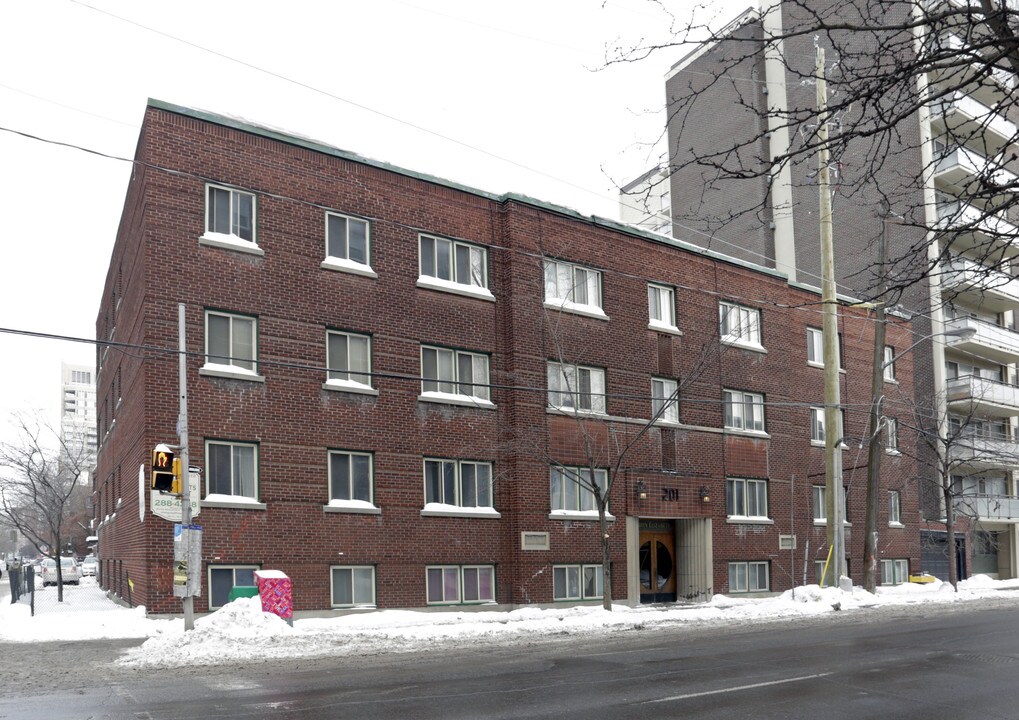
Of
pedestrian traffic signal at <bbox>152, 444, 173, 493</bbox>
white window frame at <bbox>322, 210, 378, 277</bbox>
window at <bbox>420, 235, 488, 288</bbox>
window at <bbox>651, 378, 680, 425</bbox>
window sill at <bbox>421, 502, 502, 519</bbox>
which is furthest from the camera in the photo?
window at <bbox>651, 378, 680, 425</bbox>

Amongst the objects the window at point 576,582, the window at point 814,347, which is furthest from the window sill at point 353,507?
the window at point 814,347

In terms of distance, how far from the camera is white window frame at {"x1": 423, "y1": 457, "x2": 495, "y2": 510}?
24.6 metres

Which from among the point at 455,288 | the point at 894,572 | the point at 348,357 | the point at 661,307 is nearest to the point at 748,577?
the point at 661,307

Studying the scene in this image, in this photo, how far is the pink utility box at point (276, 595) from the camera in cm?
1945

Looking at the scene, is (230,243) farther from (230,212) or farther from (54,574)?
(54,574)

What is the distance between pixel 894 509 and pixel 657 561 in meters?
12.9

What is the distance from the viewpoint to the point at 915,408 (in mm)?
38656

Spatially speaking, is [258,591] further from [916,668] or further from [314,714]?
[916,668]

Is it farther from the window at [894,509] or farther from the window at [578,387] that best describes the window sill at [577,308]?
the window at [894,509]

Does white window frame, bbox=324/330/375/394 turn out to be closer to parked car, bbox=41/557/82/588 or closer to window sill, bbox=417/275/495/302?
window sill, bbox=417/275/495/302

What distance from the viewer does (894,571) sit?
37344 millimetres

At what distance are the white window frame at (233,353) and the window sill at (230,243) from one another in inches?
57.0

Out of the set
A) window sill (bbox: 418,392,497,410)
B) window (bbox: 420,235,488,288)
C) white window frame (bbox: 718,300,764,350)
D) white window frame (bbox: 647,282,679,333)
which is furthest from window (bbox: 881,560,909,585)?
window (bbox: 420,235,488,288)

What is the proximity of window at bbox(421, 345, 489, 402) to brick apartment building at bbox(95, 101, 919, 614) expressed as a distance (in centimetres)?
8
